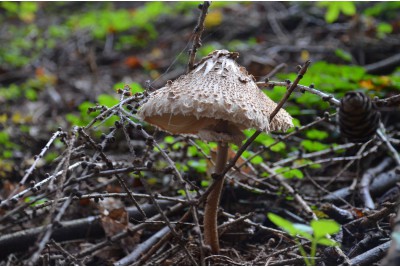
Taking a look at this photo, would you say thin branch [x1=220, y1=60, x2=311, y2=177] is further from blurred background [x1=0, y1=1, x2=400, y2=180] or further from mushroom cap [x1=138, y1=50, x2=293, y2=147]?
blurred background [x1=0, y1=1, x2=400, y2=180]

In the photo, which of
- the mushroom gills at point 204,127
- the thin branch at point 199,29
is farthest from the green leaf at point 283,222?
the thin branch at point 199,29

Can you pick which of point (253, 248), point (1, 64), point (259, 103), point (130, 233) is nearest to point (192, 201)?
point (259, 103)

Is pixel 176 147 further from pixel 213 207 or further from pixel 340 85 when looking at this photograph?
pixel 340 85

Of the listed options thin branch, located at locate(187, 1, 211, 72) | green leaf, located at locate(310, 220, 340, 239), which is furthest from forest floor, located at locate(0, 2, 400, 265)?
thin branch, located at locate(187, 1, 211, 72)

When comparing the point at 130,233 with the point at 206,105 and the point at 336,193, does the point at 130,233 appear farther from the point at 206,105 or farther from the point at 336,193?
the point at 336,193

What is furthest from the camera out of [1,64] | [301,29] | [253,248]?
[1,64]

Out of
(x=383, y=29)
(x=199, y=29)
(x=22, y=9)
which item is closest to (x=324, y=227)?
(x=199, y=29)

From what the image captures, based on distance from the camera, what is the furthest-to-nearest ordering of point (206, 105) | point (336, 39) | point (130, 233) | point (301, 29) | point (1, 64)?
point (1, 64) < point (301, 29) < point (336, 39) < point (130, 233) < point (206, 105)
